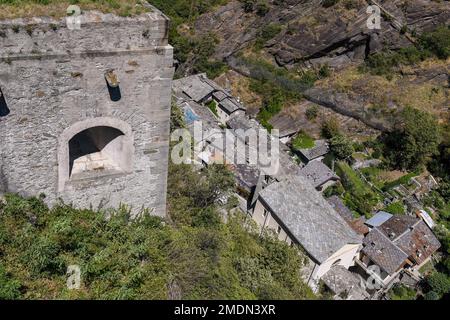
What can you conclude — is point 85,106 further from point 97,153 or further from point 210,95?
point 210,95

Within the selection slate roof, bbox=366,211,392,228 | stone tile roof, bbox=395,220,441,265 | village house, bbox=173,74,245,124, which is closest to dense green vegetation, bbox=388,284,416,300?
stone tile roof, bbox=395,220,441,265

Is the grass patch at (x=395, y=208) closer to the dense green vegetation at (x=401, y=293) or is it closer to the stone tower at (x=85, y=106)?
the dense green vegetation at (x=401, y=293)

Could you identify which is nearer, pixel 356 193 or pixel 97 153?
pixel 97 153

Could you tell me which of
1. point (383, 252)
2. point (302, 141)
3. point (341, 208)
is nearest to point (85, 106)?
point (383, 252)

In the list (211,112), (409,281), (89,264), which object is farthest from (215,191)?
(211,112)

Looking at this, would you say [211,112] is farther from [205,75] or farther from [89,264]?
[89,264]

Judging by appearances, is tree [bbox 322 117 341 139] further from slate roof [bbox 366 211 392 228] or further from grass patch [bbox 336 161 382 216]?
slate roof [bbox 366 211 392 228]
